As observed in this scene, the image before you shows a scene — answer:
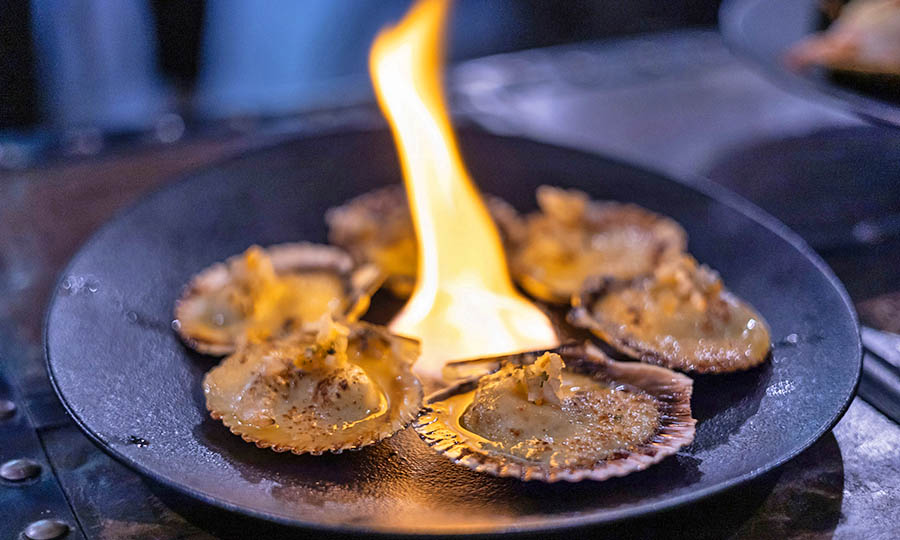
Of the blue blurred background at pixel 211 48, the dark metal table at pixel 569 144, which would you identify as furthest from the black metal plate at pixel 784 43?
the blue blurred background at pixel 211 48

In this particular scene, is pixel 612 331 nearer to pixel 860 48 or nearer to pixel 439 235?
pixel 439 235

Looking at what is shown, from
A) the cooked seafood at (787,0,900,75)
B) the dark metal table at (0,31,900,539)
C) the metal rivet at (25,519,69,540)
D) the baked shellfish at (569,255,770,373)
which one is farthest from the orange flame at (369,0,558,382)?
the cooked seafood at (787,0,900,75)

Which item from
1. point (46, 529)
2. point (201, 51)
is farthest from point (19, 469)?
point (201, 51)

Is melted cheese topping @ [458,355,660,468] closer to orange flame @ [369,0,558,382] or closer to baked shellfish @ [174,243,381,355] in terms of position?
orange flame @ [369,0,558,382]

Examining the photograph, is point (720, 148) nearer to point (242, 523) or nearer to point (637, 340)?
point (637, 340)

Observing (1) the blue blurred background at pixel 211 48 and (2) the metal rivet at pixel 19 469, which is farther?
(1) the blue blurred background at pixel 211 48

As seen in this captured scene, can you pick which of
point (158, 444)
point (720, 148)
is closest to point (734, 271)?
point (720, 148)

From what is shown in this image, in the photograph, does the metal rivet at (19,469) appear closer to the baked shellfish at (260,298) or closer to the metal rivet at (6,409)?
the metal rivet at (6,409)
